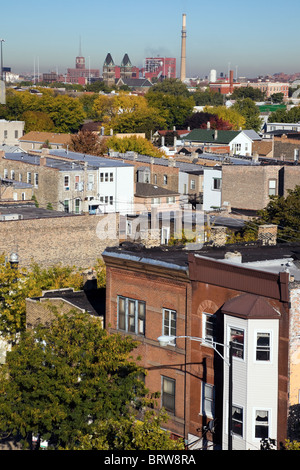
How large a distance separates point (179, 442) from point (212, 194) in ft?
197

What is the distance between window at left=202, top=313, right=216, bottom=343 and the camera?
29250 mm

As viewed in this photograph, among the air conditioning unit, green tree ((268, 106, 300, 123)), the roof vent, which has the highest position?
the roof vent

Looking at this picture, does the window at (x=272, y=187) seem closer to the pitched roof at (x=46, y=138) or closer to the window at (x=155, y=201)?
the window at (x=155, y=201)

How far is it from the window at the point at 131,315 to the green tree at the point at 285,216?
2315cm

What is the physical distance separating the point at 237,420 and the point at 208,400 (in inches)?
86.8

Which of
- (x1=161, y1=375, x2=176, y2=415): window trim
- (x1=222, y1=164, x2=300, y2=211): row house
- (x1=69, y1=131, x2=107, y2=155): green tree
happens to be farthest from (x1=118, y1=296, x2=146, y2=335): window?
(x1=69, y1=131, x2=107, y2=155): green tree

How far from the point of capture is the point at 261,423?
27.3 meters

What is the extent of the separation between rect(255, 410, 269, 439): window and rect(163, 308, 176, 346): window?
467cm

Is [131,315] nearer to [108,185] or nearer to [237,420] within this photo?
[237,420]

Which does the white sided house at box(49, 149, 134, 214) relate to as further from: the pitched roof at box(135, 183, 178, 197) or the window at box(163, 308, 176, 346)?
the window at box(163, 308, 176, 346)

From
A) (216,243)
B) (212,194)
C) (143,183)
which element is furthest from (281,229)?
(143,183)

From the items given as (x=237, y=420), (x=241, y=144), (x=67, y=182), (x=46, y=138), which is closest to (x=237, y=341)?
(x=237, y=420)

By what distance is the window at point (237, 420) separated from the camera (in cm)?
2745
